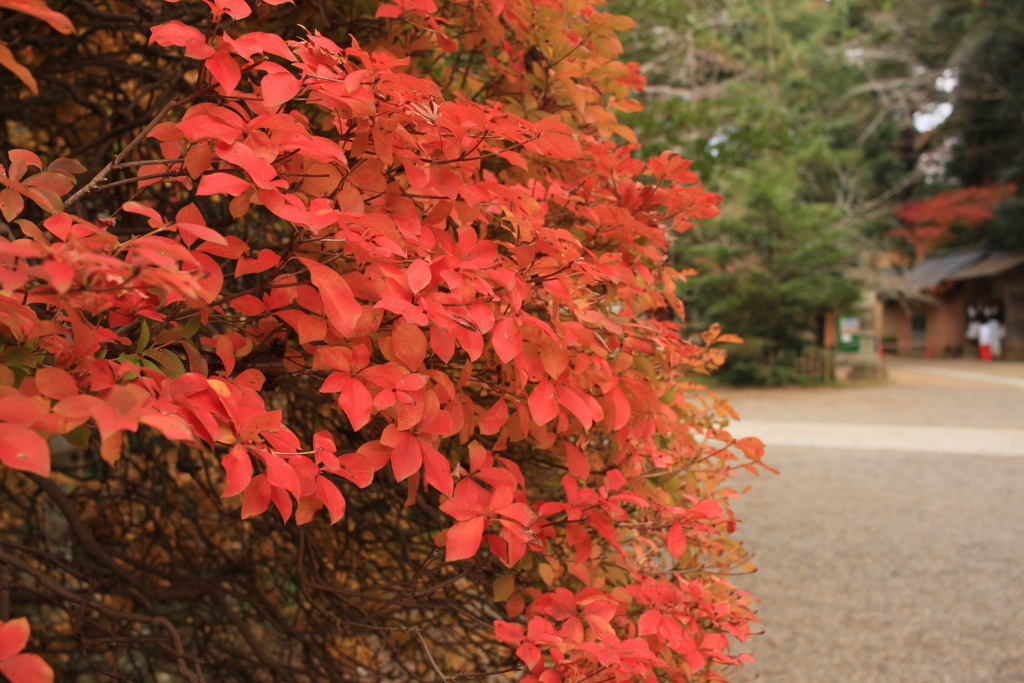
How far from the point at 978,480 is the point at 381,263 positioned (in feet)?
23.3

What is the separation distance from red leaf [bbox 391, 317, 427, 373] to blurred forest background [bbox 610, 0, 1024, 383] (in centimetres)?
673

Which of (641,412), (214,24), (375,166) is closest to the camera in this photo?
(214,24)

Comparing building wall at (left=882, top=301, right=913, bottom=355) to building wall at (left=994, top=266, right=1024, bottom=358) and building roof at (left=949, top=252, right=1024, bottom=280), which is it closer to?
building roof at (left=949, top=252, right=1024, bottom=280)

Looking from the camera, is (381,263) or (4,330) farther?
(381,263)

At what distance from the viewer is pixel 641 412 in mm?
1308

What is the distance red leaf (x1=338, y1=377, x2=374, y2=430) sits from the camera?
33.9 inches

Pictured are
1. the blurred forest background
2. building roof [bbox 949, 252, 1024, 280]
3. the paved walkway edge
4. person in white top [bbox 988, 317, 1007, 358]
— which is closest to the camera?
the paved walkway edge

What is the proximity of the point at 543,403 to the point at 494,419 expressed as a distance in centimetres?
10

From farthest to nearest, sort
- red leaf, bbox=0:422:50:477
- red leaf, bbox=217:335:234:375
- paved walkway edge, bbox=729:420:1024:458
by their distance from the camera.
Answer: paved walkway edge, bbox=729:420:1024:458
red leaf, bbox=217:335:234:375
red leaf, bbox=0:422:50:477

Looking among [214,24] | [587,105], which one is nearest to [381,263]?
[214,24]

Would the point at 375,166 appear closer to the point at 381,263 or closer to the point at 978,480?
the point at 381,263

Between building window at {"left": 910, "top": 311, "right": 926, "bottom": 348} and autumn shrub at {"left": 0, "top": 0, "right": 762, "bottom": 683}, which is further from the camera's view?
building window at {"left": 910, "top": 311, "right": 926, "bottom": 348}

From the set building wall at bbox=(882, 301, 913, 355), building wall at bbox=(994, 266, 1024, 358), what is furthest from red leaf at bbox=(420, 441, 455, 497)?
building wall at bbox=(882, 301, 913, 355)

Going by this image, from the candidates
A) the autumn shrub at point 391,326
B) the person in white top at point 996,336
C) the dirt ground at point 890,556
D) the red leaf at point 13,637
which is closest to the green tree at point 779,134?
the dirt ground at point 890,556
